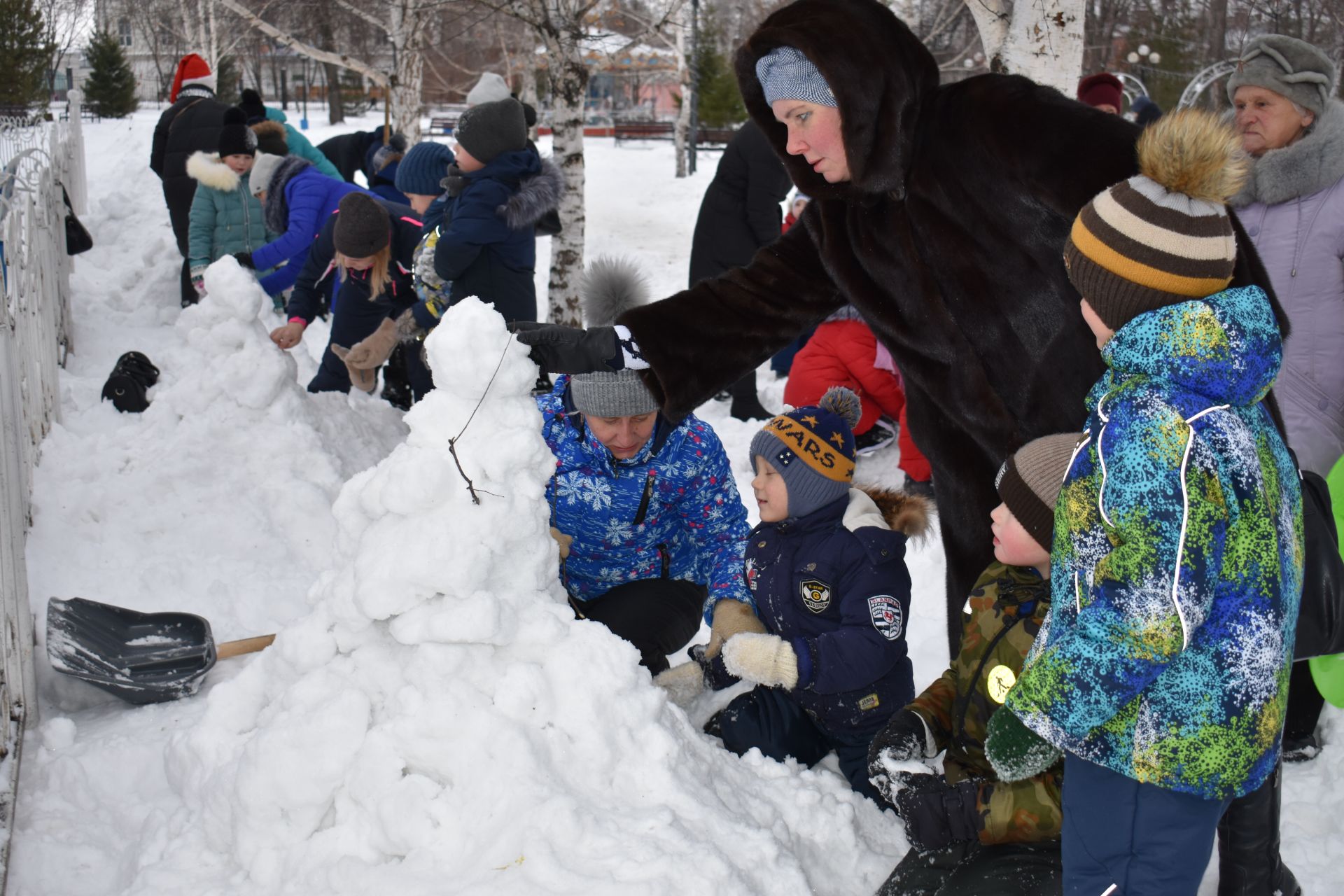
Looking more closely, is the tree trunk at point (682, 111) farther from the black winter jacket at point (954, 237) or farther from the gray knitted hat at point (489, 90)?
the black winter jacket at point (954, 237)

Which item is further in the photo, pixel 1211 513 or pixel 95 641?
pixel 95 641

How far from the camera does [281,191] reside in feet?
21.0

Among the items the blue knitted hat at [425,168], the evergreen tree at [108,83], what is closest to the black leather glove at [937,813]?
the blue knitted hat at [425,168]

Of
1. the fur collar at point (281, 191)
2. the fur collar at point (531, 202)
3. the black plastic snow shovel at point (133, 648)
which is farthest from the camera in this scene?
the fur collar at point (281, 191)

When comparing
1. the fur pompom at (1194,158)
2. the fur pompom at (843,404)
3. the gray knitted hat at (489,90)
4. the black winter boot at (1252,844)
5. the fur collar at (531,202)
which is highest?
the gray knitted hat at (489,90)

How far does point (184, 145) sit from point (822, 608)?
7190mm

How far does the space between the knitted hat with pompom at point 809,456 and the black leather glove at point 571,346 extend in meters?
0.48

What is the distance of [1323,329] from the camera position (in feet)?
10.9

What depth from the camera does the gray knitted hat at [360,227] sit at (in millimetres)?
5219

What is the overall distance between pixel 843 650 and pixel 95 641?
212cm

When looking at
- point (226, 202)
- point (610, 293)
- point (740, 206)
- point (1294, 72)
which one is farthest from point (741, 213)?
point (1294, 72)

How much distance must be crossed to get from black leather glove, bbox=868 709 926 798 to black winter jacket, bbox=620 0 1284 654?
429mm

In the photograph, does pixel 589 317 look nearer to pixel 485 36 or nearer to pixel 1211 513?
pixel 1211 513

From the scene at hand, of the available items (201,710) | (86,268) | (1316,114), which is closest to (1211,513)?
(1316,114)
